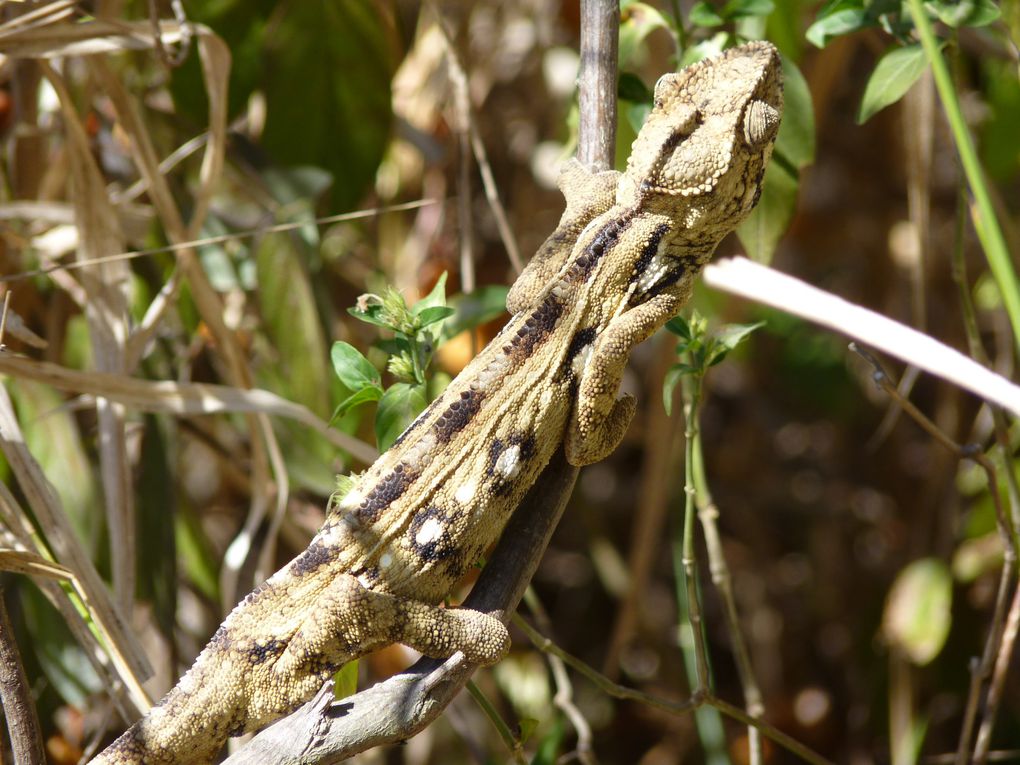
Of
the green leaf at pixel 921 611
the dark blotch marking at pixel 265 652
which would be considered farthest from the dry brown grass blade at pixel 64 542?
the green leaf at pixel 921 611

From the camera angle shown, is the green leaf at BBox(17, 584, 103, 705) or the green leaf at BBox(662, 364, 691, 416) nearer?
the green leaf at BBox(662, 364, 691, 416)

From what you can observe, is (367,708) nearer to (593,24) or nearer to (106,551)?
(593,24)

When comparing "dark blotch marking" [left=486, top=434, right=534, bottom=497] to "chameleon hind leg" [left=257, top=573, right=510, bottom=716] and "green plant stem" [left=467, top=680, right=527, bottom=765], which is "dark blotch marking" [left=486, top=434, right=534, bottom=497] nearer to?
"chameleon hind leg" [left=257, top=573, right=510, bottom=716]

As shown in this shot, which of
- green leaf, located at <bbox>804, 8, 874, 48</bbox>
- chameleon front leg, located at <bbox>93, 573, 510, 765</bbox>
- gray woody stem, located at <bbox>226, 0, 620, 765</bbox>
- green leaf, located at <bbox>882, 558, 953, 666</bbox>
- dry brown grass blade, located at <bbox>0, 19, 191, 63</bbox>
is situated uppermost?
dry brown grass blade, located at <bbox>0, 19, 191, 63</bbox>

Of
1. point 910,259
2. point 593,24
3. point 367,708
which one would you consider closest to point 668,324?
point 593,24

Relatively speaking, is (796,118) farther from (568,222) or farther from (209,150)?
(209,150)

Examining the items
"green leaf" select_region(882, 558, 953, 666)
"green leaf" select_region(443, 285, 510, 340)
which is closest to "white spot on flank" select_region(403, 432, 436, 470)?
"green leaf" select_region(443, 285, 510, 340)

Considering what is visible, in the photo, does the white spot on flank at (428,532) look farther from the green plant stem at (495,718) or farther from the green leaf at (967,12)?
the green leaf at (967,12)
